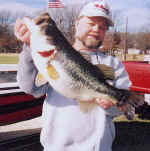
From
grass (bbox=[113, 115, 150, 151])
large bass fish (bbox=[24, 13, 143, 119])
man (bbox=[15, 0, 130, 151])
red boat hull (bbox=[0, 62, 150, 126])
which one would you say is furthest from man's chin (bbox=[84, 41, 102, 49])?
grass (bbox=[113, 115, 150, 151])

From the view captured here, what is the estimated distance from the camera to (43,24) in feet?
4.96

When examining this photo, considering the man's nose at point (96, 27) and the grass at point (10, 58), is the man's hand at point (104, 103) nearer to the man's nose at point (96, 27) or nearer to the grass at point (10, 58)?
the man's nose at point (96, 27)

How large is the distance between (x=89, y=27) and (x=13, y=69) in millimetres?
3280

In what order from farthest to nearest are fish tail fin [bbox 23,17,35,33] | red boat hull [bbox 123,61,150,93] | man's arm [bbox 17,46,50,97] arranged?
1. red boat hull [bbox 123,61,150,93]
2. man's arm [bbox 17,46,50,97]
3. fish tail fin [bbox 23,17,35,33]

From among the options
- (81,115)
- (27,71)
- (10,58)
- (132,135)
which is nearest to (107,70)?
(81,115)

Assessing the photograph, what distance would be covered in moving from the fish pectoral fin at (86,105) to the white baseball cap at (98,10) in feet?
1.90

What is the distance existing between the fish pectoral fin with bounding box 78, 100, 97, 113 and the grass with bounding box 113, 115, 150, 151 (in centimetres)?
275

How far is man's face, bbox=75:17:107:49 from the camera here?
172 cm

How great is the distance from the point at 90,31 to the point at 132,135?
367 cm

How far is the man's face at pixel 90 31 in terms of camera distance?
172cm

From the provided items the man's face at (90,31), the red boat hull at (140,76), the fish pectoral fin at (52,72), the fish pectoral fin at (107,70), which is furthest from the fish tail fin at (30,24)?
the red boat hull at (140,76)

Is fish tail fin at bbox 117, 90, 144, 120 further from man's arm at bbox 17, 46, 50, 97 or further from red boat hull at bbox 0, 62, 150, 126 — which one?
red boat hull at bbox 0, 62, 150, 126

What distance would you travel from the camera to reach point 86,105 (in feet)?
5.49

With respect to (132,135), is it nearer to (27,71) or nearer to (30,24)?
(27,71)
